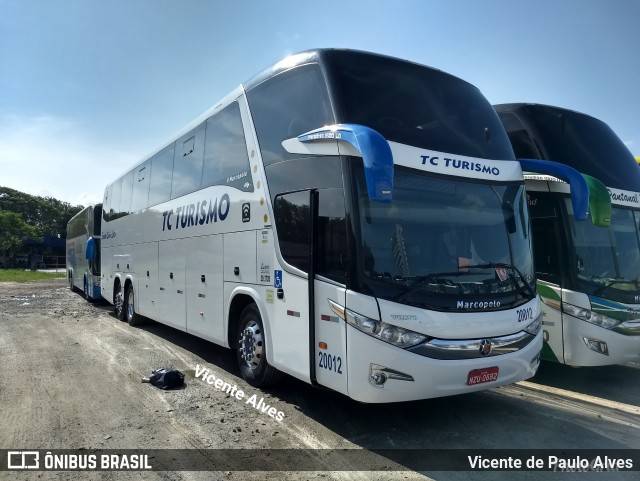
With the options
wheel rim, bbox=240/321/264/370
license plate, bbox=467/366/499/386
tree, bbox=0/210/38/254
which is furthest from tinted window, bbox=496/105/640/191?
tree, bbox=0/210/38/254

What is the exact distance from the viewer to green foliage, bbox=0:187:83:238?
71.9 meters

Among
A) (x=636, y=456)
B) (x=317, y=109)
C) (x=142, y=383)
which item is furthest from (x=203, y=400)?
(x=636, y=456)

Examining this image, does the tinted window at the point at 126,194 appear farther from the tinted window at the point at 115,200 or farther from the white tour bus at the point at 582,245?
the white tour bus at the point at 582,245

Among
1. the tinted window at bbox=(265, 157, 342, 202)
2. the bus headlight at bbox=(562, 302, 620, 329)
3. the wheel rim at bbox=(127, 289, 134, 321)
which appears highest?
the tinted window at bbox=(265, 157, 342, 202)

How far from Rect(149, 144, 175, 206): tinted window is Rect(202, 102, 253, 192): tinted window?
6.83 ft

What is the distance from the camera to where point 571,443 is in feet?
15.9

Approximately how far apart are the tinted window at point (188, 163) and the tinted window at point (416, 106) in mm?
3857

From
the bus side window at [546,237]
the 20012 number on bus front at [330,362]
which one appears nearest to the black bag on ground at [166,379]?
the 20012 number on bus front at [330,362]

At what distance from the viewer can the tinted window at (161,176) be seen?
984 cm

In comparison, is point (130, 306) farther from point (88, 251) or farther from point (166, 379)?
point (88, 251)

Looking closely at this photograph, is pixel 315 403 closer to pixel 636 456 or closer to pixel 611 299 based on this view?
pixel 636 456

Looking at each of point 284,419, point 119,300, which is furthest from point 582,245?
point 119,300

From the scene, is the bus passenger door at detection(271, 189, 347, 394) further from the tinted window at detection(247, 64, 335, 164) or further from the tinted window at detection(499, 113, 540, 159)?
the tinted window at detection(499, 113, 540, 159)

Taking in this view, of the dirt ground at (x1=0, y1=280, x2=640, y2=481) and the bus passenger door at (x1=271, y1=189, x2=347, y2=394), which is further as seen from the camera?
the bus passenger door at (x1=271, y1=189, x2=347, y2=394)
